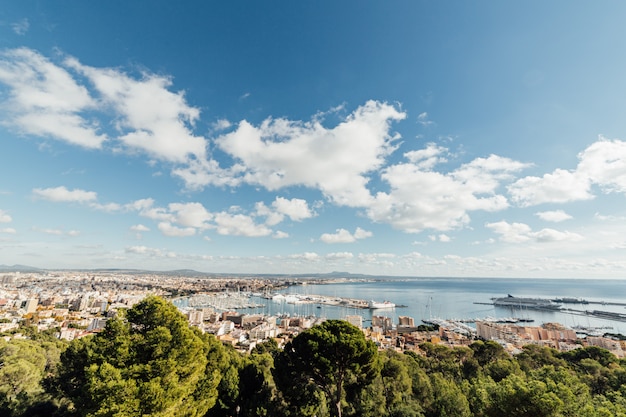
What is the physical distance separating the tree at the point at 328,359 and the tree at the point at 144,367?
3.03m

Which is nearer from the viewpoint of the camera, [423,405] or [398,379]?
[423,405]

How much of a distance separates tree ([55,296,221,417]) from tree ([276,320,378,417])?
303cm

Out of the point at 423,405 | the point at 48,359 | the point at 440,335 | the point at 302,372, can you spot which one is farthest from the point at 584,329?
the point at 48,359

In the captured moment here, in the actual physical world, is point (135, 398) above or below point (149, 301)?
below

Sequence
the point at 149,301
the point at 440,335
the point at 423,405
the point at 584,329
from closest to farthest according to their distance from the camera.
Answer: the point at 149,301 → the point at 423,405 → the point at 440,335 → the point at 584,329

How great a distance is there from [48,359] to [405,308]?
82.3m

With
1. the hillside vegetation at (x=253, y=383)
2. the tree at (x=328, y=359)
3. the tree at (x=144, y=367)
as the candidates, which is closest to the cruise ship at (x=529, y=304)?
the hillside vegetation at (x=253, y=383)

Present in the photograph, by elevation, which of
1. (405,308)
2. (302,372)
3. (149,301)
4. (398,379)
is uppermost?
(149,301)

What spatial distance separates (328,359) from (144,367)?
5.60m

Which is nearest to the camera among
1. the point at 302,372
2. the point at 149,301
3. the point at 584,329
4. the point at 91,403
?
the point at 91,403

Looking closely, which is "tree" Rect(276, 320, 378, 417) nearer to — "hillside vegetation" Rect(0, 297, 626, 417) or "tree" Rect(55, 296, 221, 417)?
"hillside vegetation" Rect(0, 297, 626, 417)

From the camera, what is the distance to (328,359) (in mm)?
9766

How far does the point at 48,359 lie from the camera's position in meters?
18.1

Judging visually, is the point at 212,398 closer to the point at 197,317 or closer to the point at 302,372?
the point at 302,372
